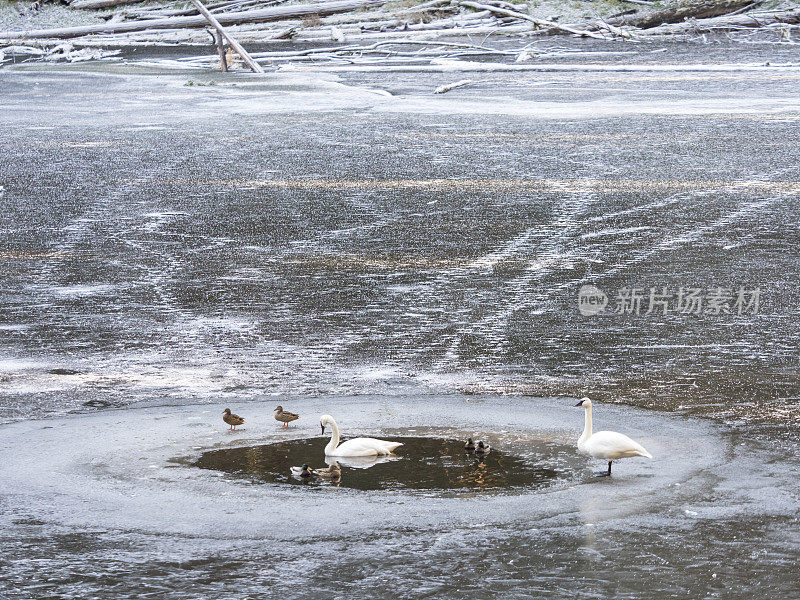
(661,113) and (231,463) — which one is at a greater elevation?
(661,113)

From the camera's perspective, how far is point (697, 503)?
22.0 ft

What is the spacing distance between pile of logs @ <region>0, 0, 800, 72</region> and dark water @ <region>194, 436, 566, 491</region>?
1228 inches

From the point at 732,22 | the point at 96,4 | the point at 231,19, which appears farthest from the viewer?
the point at 96,4

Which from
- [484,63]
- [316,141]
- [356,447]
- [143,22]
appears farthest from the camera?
[143,22]

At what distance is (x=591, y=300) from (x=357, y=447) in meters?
4.55

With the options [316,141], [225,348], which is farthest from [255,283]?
[316,141]

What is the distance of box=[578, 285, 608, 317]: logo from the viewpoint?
438 inches

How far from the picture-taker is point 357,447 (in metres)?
7.47

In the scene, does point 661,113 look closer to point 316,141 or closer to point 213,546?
point 316,141

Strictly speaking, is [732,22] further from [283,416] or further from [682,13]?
[283,416]

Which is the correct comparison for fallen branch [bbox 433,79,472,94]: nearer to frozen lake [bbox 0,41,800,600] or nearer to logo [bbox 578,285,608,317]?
frozen lake [bbox 0,41,800,600]

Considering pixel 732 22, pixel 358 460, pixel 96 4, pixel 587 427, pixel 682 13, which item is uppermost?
pixel 96 4

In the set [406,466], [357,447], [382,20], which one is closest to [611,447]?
[406,466]

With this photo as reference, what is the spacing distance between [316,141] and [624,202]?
763 centimetres
